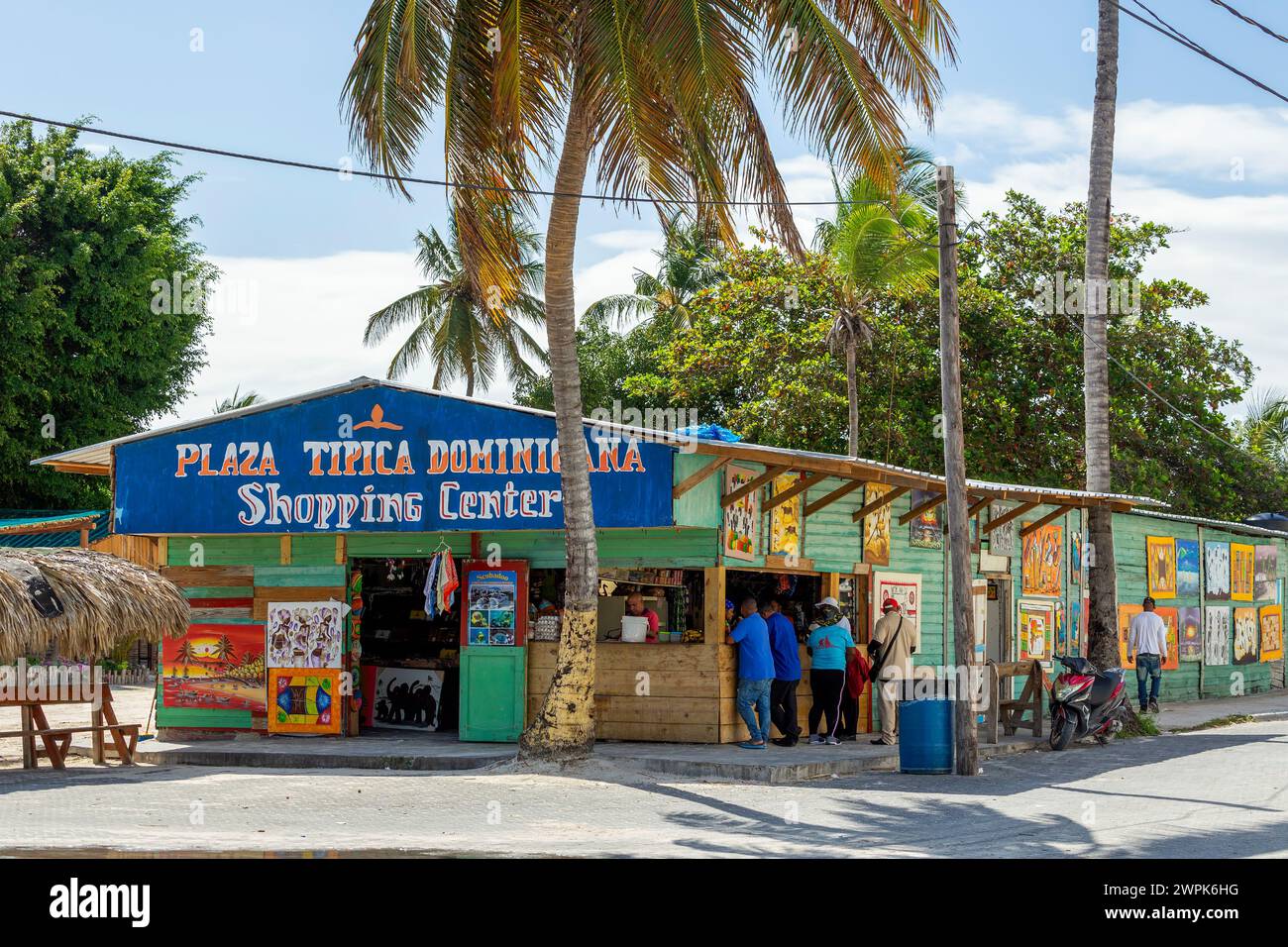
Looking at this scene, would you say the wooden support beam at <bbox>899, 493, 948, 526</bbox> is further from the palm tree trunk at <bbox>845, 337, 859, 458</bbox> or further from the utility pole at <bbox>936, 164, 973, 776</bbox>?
the palm tree trunk at <bbox>845, 337, 859, 458</bbox>

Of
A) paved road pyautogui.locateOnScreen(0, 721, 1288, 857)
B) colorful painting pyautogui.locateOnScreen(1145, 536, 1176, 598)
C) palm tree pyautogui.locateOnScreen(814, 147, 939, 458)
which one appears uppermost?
palm tree pyautogui.locateOnScreen(814, 147, 939, 458)

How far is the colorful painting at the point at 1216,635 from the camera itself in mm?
29797

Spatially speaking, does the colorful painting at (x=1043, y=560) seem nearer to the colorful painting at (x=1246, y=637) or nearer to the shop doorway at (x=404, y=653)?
A: the colorful painting at (x=1246, y=637)

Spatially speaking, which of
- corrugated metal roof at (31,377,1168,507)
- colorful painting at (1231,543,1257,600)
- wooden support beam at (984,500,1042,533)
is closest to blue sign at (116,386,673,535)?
corrugated metal roof at (31,377,1168,507)

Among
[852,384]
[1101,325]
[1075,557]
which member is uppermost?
[852,384]

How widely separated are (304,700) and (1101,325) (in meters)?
11.9

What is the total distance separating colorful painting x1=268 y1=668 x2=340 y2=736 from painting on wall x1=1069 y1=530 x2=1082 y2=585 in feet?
45.2

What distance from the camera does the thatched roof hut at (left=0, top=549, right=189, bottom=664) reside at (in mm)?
14656

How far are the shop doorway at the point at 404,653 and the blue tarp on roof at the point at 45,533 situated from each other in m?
12.3

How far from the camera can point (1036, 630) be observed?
79.2ft

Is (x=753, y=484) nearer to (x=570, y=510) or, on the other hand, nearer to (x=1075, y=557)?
(x=570, y=510)

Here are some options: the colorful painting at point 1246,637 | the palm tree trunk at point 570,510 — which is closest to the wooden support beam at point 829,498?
the palm tree trunk at point 570,510

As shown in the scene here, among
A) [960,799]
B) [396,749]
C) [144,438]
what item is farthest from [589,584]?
[144,438]

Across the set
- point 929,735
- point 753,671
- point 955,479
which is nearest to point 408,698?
point 753,671
